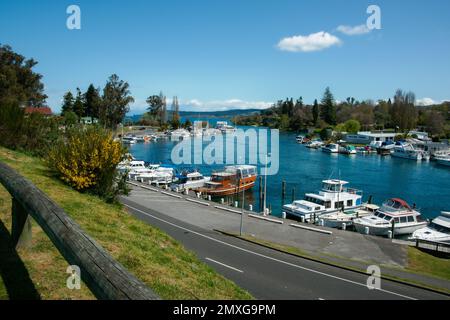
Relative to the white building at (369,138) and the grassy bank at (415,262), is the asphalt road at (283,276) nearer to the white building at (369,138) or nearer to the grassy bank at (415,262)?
the grassy bank at (415,262)

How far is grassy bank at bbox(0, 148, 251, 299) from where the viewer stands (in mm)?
6359

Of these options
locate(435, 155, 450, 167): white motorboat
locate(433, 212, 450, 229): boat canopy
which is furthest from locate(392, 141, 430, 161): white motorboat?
locate(433, 212, 450, 229): boat canopy

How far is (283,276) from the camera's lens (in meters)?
16.0

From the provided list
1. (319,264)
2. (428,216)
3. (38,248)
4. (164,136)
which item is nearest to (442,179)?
(428,216)

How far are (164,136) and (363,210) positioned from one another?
111m

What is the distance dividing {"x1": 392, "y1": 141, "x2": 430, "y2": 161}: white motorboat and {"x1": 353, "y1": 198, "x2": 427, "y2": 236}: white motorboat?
68036 millimetres

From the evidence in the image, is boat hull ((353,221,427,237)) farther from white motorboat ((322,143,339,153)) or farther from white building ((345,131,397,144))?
white building ((345,131,397,144))

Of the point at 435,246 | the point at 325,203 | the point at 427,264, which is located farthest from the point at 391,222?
the point at 427,264

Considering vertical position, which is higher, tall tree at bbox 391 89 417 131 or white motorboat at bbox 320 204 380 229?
tall tree at bbox 391 89 417 131

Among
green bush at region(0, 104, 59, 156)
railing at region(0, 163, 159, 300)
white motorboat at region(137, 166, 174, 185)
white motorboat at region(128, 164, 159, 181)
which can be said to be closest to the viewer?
railing at region(0, 163, 159, 300)

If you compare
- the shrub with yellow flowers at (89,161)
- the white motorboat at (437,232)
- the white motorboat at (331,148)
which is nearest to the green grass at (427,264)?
the white motorboat at (437,232)

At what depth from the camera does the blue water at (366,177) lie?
1962 inches

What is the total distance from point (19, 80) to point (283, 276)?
53.7m
